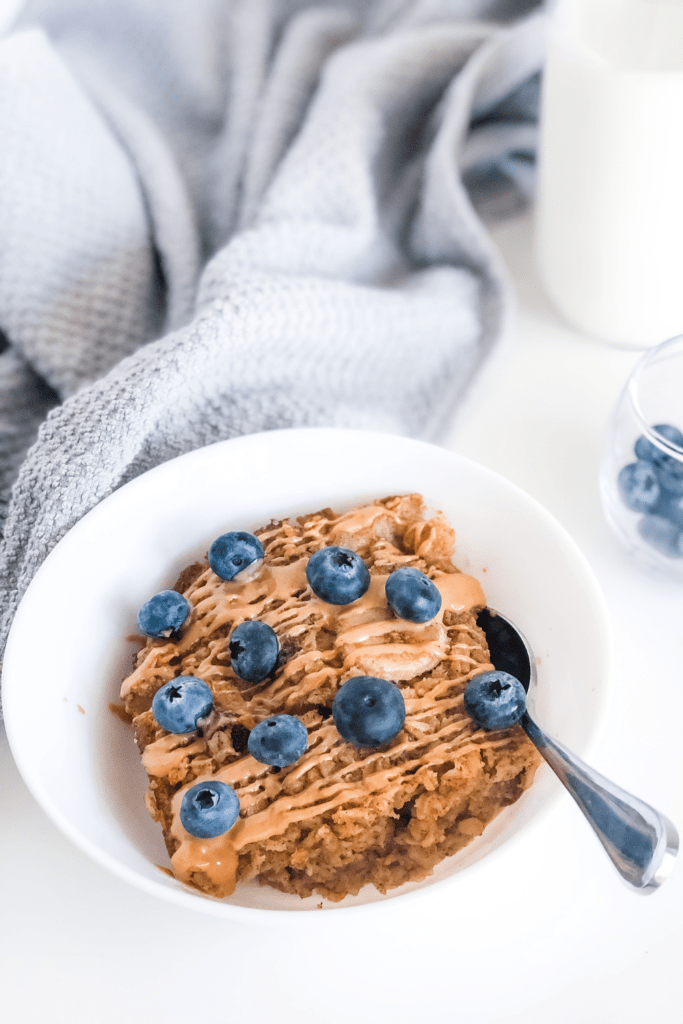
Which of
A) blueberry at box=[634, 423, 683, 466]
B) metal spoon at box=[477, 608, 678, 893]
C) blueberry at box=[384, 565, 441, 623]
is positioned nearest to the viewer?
metal spoon at box=[477, 608, 678, 893]

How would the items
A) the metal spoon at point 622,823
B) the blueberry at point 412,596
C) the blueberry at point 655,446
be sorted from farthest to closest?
the blueberry at point 655,446
the blueberry at point 412,596
the metal spoon at point 622,823

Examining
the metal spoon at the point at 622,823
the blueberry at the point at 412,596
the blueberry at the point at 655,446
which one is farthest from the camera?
the blueberry at the point at 655,446

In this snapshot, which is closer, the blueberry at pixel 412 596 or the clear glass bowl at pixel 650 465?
the blueberry at pixel 412 596

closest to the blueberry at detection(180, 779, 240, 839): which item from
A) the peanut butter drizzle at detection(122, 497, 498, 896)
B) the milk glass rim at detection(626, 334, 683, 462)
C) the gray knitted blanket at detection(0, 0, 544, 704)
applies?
the peanut butter drizzle at detection(122, 497, 498, 896)

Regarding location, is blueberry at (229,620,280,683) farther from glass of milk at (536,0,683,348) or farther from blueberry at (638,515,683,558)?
glass of milk at (536,0,683,348)

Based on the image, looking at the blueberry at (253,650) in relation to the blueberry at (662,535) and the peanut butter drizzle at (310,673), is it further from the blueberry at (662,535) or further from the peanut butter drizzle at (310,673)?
the blueberry at (662,535)

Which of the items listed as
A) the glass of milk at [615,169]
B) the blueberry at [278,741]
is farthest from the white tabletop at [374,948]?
the glass of milk at [615,169]
